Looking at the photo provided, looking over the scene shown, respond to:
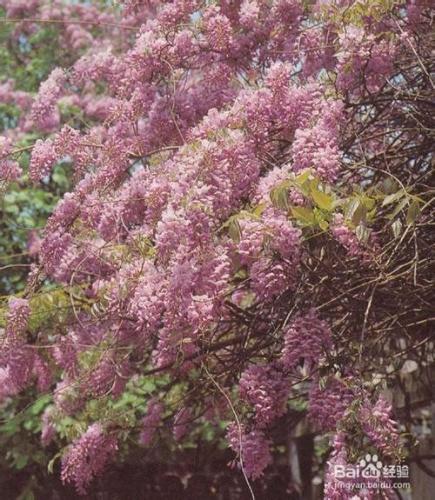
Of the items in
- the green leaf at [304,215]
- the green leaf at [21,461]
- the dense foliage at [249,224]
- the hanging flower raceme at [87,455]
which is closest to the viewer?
the green leaf at [304,215]

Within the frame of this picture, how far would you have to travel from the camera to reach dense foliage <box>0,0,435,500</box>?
2566 mm

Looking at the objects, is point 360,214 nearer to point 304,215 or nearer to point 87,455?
point 304,215

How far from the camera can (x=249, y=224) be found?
250cm

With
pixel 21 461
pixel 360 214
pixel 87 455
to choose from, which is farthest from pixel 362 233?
pixel 21 461

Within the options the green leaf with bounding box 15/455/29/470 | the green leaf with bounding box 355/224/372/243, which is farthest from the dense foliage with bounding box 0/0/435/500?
the green leaf with bounding box 15/455/29/470

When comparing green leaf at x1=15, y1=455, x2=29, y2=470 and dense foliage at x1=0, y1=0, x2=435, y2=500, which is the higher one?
dense foliage at x1=0, y1=0, x2=435, y2=500

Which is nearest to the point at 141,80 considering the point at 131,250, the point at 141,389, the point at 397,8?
the point at 131,250

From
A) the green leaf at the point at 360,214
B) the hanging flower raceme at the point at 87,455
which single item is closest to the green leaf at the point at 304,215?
the green leaf at the point at 360,214

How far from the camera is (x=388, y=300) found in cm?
316

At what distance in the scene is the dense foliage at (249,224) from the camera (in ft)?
8.42

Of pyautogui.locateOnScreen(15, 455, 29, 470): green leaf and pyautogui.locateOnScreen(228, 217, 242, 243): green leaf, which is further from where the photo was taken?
pyautogui.locateOnScreen(15, 455, 29, 470): green leaf

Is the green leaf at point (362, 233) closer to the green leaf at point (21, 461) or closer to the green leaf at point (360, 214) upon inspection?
the green leaf at point (360, 214)

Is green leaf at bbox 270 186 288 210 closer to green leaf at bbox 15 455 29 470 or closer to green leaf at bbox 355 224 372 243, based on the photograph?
green leaf at bbox 355 224 372 243

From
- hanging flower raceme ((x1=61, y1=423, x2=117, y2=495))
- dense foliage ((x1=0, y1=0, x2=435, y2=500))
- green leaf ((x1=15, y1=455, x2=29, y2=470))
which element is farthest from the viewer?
green leaf ((x1=15, y1=455, x2=29, y2=470))
